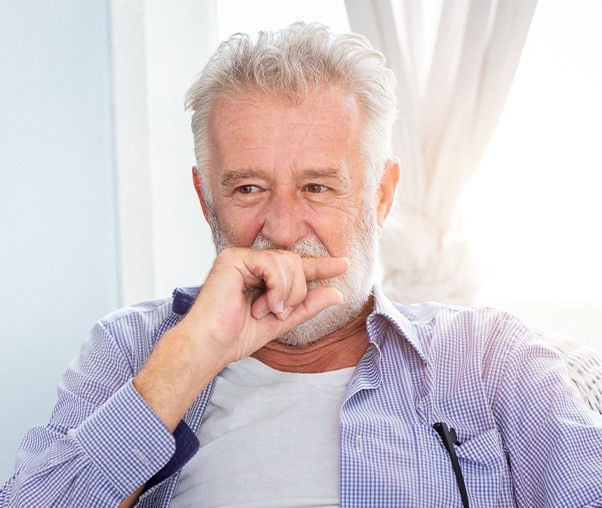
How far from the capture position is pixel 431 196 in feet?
8.55

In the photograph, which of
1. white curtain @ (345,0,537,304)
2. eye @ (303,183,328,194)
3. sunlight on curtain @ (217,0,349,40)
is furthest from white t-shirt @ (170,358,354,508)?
sunlight on curtain @ (217,0,349,40)

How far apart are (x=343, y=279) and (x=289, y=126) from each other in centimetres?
31

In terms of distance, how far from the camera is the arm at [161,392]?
58.0 inches

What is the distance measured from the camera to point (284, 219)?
1.70 meters

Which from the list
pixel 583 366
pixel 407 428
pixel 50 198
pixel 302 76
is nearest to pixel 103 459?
pixel 407 428

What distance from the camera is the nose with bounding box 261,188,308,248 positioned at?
169cm

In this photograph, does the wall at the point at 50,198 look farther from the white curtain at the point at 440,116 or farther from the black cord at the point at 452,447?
the black cord at the point at 452,447

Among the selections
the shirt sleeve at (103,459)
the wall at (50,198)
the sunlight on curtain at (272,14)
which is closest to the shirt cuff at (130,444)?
the shirt sleeve at (103,459)

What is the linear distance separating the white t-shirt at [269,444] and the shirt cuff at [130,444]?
20 cm

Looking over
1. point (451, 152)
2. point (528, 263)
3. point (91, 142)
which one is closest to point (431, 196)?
point (451, 152)

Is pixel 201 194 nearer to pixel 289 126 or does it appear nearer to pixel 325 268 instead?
pixel 289 126

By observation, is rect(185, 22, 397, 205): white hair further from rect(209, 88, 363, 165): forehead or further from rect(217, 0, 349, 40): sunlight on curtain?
rect(217, 0, 349, 40): sunlight on curtain

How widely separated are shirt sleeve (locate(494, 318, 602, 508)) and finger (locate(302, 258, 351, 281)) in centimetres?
35

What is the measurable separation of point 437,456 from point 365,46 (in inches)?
32.9
